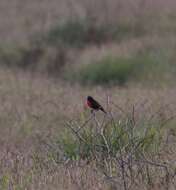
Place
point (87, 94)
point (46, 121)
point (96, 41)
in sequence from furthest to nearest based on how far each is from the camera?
1. point (96, 41)
2. point (87, 94)
3. point (46, 121)

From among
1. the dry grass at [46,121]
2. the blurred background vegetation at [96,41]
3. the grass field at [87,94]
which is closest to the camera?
the dry grass at [46,121]

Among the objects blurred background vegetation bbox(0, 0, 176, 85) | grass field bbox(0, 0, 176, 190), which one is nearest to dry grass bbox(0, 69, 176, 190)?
grass field bbox(0, 0, 176, 190)

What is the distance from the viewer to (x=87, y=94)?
11219 millimetres

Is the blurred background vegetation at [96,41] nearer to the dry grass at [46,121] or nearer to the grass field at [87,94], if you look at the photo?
the grass field at [87,94]

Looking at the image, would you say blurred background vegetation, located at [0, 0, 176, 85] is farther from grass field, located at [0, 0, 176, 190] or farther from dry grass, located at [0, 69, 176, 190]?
dry grass, located at [0, 69, 176, 190]

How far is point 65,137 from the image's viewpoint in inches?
284

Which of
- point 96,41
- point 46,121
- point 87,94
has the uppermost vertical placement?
point 96,41

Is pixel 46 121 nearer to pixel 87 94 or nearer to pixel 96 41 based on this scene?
pixel 87 94

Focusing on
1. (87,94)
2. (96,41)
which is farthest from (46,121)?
(96,41)

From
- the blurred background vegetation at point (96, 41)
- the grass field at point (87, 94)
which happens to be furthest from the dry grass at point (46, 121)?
the blurred background vegetation at point (96, 41)

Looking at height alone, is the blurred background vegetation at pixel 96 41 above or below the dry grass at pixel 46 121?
above

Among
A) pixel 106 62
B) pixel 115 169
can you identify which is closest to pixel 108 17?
pixel 106 62

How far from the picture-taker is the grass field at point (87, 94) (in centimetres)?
594

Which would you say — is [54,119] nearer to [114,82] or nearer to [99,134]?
[99,134]
